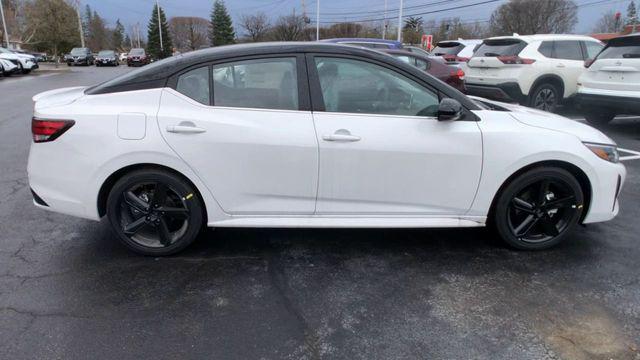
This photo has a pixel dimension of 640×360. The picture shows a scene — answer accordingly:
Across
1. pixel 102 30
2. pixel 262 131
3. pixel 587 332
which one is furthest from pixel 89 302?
pixel 102 30

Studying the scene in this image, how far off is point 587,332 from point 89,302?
10.0 ft

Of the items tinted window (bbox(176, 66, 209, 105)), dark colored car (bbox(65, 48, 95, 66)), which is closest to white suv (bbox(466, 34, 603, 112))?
tinted window (bbox(176, 66, 209, 105))

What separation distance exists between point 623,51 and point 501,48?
240 cm

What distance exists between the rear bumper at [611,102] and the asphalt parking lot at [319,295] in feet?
14.7

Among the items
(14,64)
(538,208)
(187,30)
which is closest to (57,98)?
(538,208)

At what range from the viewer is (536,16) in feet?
167

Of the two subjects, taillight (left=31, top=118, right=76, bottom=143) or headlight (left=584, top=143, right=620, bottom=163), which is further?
headlight (left=584, top=143, right=620, bottom=163)

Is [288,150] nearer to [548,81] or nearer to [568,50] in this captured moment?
[548,81]

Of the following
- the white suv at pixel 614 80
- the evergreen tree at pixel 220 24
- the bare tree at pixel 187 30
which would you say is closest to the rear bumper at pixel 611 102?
the white suv at pixel 614 80

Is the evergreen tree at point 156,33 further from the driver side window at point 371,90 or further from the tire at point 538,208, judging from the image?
the tire at point 538,208

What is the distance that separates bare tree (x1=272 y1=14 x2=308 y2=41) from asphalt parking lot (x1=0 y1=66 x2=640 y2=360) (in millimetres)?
40882

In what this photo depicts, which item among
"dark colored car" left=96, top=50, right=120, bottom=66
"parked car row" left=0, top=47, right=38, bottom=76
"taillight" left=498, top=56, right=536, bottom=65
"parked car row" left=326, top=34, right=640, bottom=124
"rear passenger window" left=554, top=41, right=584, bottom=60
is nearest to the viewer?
"parked car row" left=326, top=34, right=640, bottom=124

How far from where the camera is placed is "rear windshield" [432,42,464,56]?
14.6m

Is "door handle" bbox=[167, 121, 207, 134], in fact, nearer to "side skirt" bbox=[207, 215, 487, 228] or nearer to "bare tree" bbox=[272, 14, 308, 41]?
"side skirt" bbox=[207, 215, 487, 228]
